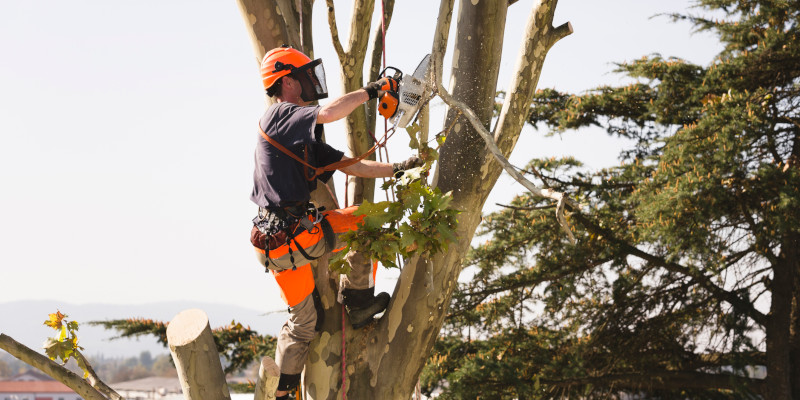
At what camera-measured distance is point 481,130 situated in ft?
10.8

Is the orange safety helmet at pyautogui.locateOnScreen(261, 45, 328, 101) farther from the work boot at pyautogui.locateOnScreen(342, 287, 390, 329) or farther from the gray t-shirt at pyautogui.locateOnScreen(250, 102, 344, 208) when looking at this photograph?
the work boot at pyautogui.locateOnScreen(342, 287, 390, 329)

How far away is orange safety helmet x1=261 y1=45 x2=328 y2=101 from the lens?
11.2 ft

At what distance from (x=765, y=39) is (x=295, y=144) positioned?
246 inches

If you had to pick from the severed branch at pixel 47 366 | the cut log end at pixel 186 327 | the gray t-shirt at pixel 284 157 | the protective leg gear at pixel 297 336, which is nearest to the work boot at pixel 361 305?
the protective leg gear at pixel 297 336

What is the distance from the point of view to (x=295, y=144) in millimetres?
3225

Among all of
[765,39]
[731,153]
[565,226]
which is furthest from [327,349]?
[765,39]

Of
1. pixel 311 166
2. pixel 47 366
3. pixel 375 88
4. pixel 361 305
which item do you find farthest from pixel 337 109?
pixel 47 366

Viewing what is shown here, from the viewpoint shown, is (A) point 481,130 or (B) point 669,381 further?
(B) point 669,381

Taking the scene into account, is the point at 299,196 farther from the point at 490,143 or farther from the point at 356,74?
the point at 356,74

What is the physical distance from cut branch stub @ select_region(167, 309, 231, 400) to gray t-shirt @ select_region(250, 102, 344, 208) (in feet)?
2.28

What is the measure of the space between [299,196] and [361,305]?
71cm

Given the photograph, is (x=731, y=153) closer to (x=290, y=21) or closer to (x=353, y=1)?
(x=353, y=1)

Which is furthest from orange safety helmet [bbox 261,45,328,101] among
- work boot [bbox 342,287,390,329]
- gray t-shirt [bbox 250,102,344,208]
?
work boot [bbox 342,287,390,329]

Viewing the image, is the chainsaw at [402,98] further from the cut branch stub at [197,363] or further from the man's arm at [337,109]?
the cut branch stub at [197,363]
